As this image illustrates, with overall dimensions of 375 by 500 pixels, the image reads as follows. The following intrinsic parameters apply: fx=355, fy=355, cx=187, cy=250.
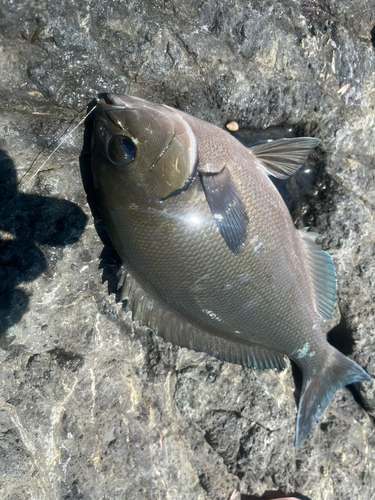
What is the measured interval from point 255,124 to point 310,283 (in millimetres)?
1446

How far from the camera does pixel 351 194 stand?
322 centimetres

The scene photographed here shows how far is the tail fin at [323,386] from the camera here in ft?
9.24

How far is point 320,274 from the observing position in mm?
2828

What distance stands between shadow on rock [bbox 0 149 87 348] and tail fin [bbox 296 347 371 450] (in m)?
2.26

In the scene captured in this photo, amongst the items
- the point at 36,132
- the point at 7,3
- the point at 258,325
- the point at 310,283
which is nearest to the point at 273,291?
the point at 258,325

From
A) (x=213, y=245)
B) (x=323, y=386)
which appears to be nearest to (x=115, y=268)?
(x=213, y=245)

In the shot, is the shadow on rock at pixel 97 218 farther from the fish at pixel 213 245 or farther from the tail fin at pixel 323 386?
the tail fin at pixel 323 386

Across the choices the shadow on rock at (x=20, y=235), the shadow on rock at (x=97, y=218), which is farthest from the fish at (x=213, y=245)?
the shadow on rock at (x=20, y=235)

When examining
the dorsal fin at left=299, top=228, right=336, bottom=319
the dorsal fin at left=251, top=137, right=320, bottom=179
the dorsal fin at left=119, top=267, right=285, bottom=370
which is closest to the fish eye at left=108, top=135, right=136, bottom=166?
the dorsal fin at left=119, top=267, right=285, bottom=370

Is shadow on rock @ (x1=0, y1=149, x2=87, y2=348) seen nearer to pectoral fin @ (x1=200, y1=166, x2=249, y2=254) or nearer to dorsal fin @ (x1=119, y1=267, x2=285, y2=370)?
dorsal fin @ (x1=119, y1=267, x2=285, y2=370)

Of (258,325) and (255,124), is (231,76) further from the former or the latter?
(258,325)

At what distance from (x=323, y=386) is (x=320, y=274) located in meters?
0.90

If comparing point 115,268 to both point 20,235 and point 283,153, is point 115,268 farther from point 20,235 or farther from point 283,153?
point 283,153

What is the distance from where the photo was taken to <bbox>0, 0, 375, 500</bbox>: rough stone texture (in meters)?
2.53
